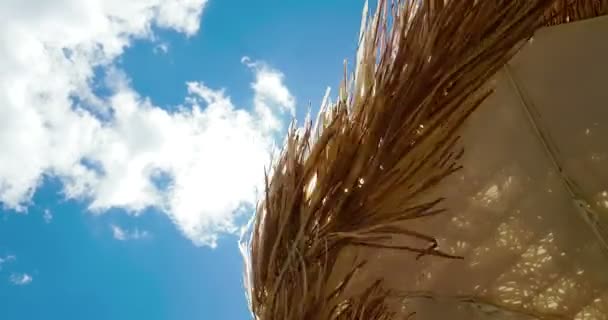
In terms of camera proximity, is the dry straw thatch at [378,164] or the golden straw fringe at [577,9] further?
the golden straw fringe at [577,9]

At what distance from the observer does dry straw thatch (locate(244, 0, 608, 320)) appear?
90 centimetres

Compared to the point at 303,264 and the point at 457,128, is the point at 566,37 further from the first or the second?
the point at 303,264

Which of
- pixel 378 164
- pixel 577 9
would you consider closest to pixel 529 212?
pixel 378 164

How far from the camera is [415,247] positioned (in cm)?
94

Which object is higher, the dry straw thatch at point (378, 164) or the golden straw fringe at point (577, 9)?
the golden straw fringe at point (577, 9)

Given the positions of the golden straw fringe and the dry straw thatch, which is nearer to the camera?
the dry straw thatch

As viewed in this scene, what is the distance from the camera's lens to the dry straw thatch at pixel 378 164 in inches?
35.5

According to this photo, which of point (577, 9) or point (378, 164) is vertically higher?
point (577, 9)

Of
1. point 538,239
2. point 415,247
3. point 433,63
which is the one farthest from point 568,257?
point 433,63

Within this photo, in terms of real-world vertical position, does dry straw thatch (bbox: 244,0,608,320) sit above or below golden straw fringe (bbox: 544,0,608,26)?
below

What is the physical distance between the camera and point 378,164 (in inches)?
36.1

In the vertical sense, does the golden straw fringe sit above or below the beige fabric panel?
above

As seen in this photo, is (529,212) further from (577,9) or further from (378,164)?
(577,9)

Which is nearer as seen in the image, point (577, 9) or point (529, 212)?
point (529, 212)
